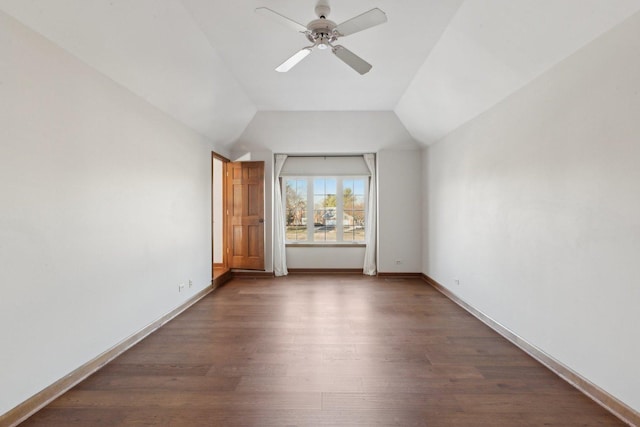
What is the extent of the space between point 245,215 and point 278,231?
695 mm

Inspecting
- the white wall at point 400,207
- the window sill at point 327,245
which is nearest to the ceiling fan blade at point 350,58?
the white wall at point 400,207

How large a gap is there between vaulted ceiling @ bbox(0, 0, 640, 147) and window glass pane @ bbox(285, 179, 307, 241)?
2209 millimetres

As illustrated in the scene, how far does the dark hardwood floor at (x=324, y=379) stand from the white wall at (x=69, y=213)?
0.35 metres

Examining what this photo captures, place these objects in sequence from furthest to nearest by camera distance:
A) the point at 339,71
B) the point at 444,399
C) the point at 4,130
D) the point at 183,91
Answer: the point at 339,71
the point at 183,91
the point at 444,399
the point at 4,130

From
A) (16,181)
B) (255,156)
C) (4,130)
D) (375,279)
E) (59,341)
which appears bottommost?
(375,279)

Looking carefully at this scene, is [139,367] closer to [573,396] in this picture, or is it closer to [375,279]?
[573,396]

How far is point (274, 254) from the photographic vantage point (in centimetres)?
596

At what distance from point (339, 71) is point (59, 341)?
11.7ft

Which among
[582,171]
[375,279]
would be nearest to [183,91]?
[582,171]

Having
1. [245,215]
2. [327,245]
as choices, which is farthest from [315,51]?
[327,245]

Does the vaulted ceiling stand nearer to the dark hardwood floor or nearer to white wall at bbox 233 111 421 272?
white wall at bbox 233 111 421 272

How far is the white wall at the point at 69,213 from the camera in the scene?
1.83 meters

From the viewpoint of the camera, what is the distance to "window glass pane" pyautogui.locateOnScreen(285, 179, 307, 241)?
20.7 feet

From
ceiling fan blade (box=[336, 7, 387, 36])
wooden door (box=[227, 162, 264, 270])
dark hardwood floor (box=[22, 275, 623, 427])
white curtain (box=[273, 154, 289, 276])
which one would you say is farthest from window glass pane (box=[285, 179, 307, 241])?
ceiling fan blade (box=[336, 7, 387, 36])
